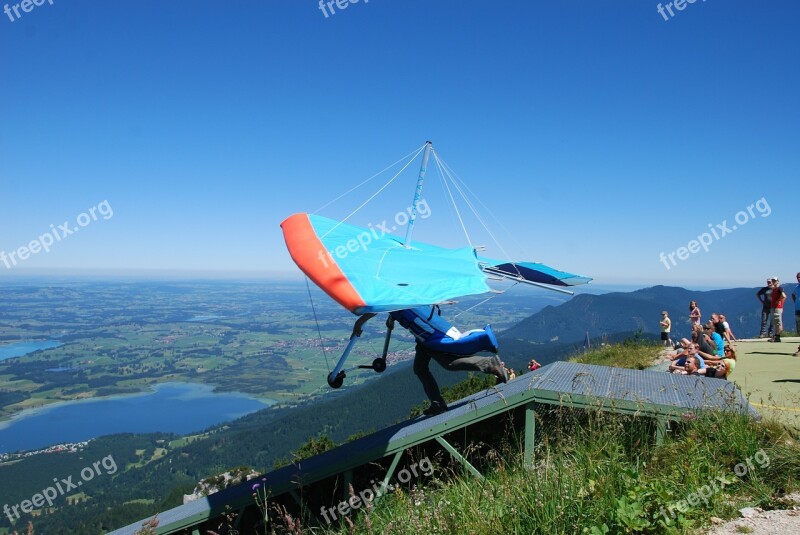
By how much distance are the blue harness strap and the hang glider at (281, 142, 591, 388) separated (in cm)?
32

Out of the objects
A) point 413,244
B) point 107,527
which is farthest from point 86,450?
point 413,244

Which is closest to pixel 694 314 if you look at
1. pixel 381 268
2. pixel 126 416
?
pixel 381 268

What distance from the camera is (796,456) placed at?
3900mm

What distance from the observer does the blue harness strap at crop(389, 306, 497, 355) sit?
6738mm

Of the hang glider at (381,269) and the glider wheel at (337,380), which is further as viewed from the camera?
the glider wheel at (337,380)

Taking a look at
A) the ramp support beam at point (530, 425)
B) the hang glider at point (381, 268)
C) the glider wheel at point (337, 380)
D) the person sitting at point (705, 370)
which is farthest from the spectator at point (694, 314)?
the glider wheel at point (337, 380)

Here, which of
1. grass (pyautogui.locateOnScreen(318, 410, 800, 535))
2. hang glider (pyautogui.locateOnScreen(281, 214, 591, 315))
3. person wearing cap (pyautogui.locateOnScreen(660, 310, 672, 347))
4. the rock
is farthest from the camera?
person wearing cap (pyautogui.locateOnScreen(660, 310, 672, 347))

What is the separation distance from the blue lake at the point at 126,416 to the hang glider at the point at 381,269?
140728mm

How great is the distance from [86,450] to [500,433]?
13258 centimetres

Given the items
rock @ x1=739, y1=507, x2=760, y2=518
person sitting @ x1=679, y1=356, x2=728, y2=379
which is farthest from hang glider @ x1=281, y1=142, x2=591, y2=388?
rock @ x1=739, y1=507, x2=760, y2=518

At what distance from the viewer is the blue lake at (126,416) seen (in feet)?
427

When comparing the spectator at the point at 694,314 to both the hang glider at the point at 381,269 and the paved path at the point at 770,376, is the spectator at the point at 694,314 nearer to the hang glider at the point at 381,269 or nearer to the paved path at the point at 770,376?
the paved path at the point at 770,376

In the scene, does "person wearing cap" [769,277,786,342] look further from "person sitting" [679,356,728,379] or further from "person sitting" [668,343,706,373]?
"person sitting" [679,356,728,379]

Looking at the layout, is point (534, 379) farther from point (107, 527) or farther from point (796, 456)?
point (107, 527)
